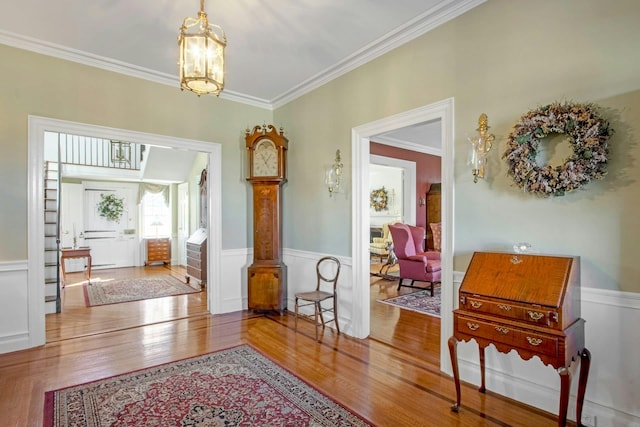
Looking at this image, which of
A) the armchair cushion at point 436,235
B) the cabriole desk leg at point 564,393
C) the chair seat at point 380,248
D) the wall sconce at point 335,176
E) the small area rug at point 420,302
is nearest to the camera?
the cabriole desk leg at point 564,393

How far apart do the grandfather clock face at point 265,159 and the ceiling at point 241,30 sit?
2.87 feet

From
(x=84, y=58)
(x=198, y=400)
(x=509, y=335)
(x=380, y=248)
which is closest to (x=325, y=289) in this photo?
(x=198, y=400)

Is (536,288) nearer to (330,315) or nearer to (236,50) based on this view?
(330,315)

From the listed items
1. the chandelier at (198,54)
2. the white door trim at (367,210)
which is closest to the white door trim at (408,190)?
the white door trim at (367,210)

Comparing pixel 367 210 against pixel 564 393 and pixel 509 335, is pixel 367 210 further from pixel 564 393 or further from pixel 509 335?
pixel 564 393

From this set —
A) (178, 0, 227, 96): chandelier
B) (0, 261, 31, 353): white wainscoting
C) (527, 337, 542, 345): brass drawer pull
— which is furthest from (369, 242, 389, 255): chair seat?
(178, 0, 227, 96): chandelier

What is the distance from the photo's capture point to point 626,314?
6.31ft

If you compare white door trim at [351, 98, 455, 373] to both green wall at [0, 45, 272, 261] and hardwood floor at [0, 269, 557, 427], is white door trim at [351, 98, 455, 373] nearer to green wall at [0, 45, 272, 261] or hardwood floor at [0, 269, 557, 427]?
hardwood floor at [0, 269, 557, 427]

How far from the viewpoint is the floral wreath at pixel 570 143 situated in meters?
1.95

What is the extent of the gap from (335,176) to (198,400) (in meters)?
2.55

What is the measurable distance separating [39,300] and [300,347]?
8.77ft

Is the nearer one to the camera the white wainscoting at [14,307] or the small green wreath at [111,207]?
the white wainscoting at [14,307]

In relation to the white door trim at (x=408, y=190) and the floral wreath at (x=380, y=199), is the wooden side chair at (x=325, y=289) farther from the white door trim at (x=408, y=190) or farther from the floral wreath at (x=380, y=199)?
the floral wreath at (x=380, y=199)

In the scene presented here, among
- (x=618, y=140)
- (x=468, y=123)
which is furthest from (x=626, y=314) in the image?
(x=468, y=123)
